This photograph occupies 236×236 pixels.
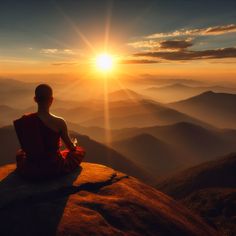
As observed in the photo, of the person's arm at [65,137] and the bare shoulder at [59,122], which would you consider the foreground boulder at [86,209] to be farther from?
the bare shoulder at [59,122]

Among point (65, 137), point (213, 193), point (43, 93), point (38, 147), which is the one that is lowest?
point (213, 193)

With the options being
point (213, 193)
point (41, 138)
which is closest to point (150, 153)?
point (213, 193)

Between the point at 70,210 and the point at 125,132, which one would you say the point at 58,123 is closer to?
the point at 70,210

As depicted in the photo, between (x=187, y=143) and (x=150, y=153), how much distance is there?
20.6 m

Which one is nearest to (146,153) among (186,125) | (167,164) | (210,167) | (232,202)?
(167,164)

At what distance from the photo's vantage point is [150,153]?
83.9 meters

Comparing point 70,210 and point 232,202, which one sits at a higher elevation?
point 70,210

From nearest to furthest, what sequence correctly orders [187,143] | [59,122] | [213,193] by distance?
1. [59,122]
2. [213,193]
3. [187,143]

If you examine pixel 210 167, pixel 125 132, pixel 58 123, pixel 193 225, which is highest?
pixel 58 123

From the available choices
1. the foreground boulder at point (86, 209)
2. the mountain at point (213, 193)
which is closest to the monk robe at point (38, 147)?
the foreground boulder at point (86, 209)

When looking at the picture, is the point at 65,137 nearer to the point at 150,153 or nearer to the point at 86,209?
the point at 86,209

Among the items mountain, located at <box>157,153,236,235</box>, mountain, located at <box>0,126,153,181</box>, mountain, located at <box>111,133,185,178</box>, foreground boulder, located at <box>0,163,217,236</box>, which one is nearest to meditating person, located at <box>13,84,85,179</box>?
foreground boulder, located at <box>0,163,217,236</box>

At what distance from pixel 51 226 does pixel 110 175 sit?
Answer: 9.58 ft

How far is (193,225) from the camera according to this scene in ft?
24.6
